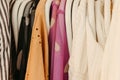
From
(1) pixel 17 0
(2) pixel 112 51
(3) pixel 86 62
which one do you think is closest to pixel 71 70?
(3) pixel 86 62

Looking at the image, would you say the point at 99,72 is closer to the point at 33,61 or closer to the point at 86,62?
the point at 86,62

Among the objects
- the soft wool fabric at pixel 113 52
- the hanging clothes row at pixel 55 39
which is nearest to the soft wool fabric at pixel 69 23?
the hanging clothes row at pixel 55 39

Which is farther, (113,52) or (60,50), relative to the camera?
(60,50)

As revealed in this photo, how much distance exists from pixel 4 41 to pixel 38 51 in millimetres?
108

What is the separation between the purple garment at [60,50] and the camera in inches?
29.9

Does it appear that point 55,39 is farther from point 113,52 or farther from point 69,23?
point 113,52

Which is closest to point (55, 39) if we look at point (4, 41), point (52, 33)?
point (52, 33)

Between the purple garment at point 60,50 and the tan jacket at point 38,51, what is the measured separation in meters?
0.03

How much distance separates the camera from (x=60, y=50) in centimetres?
76

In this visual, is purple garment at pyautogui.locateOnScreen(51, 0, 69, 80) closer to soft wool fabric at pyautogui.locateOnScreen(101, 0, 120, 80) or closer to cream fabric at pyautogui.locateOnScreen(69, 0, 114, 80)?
cream fabric at pyautogui.locateOnScreen(69, 0, 114, 80)

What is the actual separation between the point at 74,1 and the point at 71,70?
0.22 meters

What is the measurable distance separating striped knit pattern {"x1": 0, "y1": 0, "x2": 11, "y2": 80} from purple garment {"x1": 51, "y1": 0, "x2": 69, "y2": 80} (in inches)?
5.5

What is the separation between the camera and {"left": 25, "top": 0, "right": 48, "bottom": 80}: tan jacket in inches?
29.7

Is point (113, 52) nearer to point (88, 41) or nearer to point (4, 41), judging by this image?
point (88, 41)
